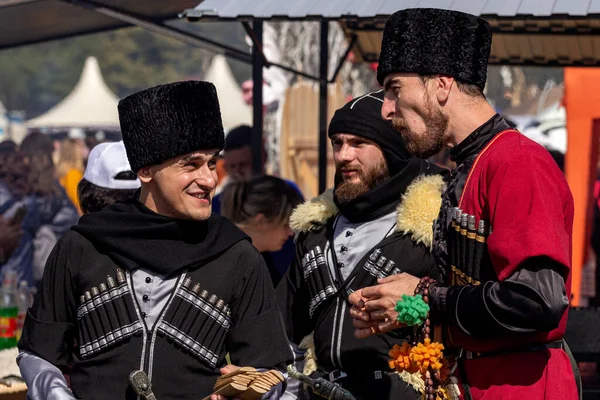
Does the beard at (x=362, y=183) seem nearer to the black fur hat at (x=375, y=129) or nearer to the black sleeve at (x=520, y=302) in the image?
the black fur hat at (x=375, y=129)

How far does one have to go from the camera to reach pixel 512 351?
10.3 feet

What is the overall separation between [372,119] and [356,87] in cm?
1051

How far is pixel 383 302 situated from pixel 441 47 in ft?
2.61

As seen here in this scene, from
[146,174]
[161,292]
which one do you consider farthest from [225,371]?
[146,174]

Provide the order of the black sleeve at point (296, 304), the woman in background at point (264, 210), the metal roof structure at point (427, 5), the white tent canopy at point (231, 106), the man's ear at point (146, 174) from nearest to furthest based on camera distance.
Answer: the man's ear at point (146, 174) → the black sleeve at point (296, 304) → the metal roof structure at point (427, 5) → the woman in background at point (264, 210) → the white tent canopy at point (231, 106)

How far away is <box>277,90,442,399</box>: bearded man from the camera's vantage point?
4.25 m

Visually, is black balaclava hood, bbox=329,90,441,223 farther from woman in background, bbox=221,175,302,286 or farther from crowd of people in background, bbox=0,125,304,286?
woman in background, bbox=221,175,302,286

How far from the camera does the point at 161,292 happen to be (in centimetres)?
357

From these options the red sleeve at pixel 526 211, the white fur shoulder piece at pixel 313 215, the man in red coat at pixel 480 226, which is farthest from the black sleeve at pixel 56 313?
the red sleeve at pixel 526 211

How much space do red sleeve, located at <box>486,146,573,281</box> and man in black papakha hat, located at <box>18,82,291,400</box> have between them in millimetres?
889

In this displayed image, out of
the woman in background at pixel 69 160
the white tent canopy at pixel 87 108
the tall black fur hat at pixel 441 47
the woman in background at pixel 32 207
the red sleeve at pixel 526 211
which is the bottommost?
the white tent canopy at pixel 87 108

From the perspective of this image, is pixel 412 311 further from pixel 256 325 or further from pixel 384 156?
pixel 384 156

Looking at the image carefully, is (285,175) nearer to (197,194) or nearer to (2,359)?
(2,359)

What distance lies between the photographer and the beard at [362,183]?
444cm
